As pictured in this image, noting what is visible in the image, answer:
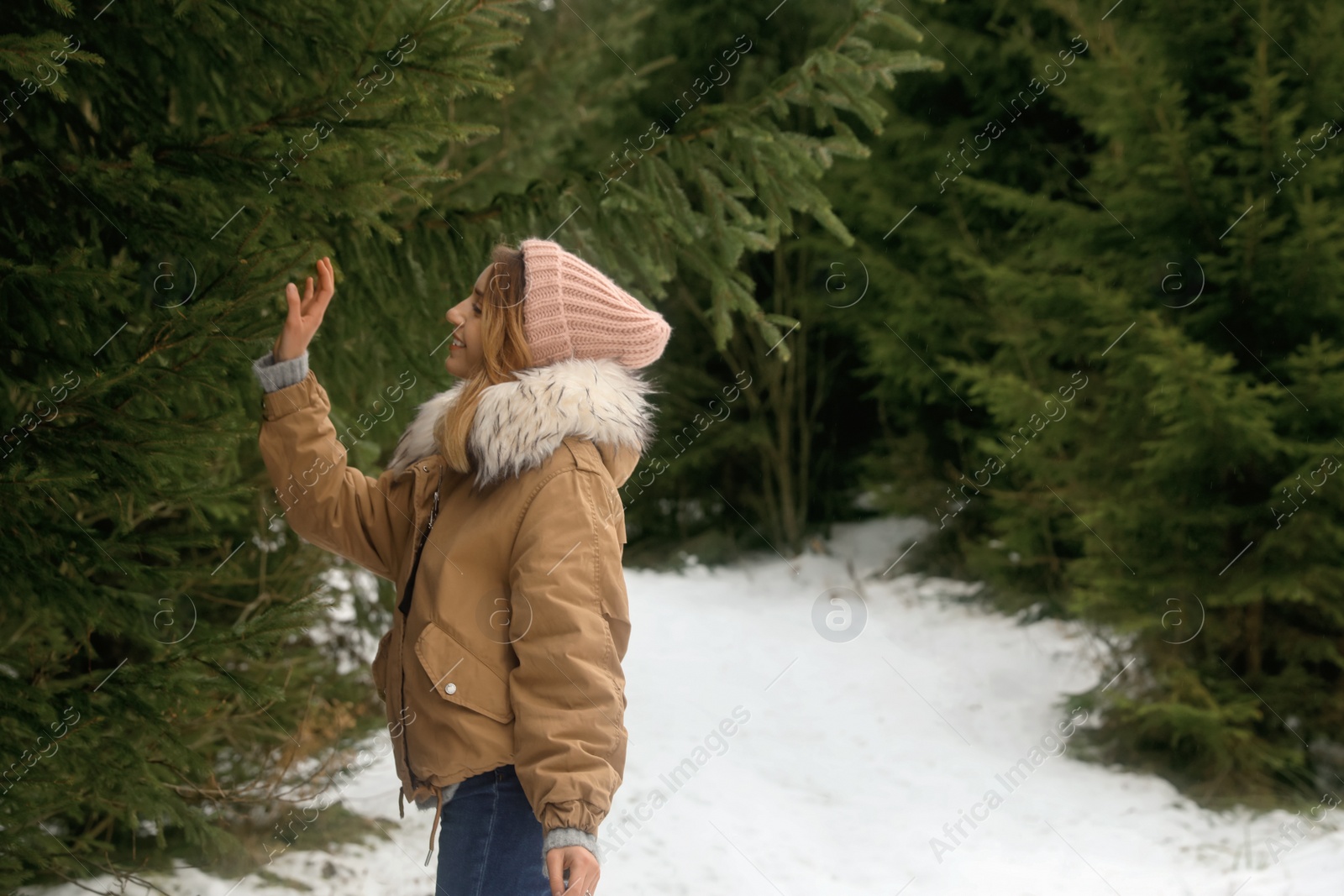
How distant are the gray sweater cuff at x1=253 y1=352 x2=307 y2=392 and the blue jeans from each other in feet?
2.72

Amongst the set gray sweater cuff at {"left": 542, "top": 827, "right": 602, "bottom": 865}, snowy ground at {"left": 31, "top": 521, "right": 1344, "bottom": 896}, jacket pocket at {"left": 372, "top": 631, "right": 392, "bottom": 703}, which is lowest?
snowy ground at {"left": 31, "top": 521, "right": 1344, "bottom": 896}

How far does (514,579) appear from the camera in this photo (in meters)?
1.95

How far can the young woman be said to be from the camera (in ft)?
6.12

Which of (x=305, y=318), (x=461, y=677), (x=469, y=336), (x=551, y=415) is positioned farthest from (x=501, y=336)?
(x=461, y=677)

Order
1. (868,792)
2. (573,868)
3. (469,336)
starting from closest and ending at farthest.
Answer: (573,868), (469,336), (868,792)

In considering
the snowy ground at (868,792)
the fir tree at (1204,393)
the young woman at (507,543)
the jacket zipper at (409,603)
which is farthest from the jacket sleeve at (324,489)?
the fir tree at (1204,393)

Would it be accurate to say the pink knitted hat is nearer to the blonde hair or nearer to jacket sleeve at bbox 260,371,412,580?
the blonde hair

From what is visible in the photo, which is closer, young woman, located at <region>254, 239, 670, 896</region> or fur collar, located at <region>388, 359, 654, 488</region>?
young woman, located at <region>254, 239, 670, 896</region>

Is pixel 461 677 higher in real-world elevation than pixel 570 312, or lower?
lower

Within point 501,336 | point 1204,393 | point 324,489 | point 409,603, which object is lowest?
point 1204,393

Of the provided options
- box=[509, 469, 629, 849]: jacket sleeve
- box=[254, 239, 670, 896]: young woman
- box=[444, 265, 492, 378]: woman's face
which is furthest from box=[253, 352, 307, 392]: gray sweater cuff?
box=[509, 469, 629, 849]: jacket sleeve

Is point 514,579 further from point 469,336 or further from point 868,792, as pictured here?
point 868,792

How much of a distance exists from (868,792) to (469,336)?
157 inches

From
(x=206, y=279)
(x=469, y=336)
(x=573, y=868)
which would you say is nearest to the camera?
(x=573, y=868)
